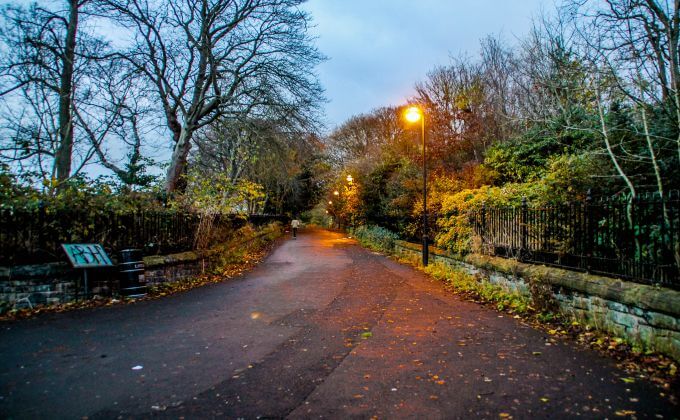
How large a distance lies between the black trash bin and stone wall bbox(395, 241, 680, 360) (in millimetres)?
7661

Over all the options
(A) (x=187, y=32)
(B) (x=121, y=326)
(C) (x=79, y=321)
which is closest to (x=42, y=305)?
(C) (x=79, y=321)

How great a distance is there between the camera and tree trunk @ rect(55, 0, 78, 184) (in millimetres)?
13391

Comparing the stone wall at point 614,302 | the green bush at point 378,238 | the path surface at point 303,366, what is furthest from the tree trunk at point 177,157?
the stone wall at point 614,302

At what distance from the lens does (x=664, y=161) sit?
704 cm

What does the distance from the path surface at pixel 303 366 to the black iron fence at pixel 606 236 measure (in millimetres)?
1510

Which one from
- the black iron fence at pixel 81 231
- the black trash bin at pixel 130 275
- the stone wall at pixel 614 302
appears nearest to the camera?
the stone wall at pixel 614 302

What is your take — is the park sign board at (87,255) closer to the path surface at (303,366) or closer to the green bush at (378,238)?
the path surface at (303,366)

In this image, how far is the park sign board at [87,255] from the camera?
724 centimetres

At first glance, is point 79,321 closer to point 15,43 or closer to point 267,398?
point 267,398

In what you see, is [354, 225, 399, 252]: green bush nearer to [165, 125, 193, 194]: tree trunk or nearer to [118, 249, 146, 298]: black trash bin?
[165, 125, 193, 194]: tree trunk

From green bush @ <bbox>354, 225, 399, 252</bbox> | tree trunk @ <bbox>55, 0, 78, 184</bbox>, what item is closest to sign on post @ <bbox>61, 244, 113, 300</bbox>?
tree trunk @ <bbox>55, 0, 78, 184</bbox>

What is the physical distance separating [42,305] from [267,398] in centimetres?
609

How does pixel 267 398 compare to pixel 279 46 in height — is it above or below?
below

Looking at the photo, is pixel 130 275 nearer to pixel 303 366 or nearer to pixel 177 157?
pixel 303 366
